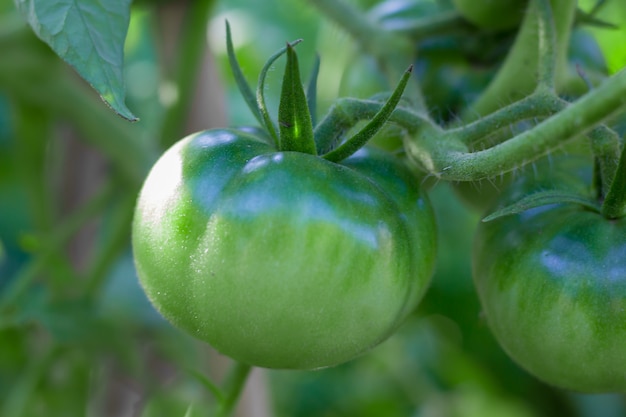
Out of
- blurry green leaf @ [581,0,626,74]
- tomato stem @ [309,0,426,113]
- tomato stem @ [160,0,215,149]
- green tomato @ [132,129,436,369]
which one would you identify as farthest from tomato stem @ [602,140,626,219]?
tomato stem @ [160,0,215,149]

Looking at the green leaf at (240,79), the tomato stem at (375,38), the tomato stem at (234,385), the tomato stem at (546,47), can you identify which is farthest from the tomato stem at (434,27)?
the tomato stem at (234,385)

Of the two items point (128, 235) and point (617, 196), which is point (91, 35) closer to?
point (617, 196)

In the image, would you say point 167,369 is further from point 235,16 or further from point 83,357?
point 235,16

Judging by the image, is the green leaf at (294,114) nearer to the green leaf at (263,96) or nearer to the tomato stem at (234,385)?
the green leaf at (263,96)

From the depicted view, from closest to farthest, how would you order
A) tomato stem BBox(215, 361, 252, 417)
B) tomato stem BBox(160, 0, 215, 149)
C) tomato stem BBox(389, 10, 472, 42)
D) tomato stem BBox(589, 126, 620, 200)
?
tomato stem BBox(589, 126, 620, 200) → tomato stem BBox(215, 361, 252, 417) → tomato stem BBox(389, 10, 472, 42) → tomato stem BBox(160, 0, 215, 149)

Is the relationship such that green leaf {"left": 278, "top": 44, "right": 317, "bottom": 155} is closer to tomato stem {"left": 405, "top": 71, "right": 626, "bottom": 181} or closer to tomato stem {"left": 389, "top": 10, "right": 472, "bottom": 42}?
tomato stem {"left": 405, "top": 71, "right": 626, "bottom": 181}
